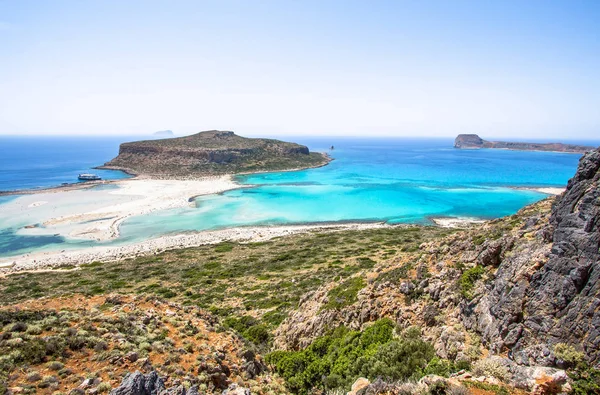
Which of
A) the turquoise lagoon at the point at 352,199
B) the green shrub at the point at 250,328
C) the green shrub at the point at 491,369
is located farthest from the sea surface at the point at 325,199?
the green shrub at the point at 491,369

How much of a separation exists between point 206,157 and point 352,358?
5133 inches

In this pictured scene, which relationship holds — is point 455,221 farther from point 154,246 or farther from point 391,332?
point 391,332

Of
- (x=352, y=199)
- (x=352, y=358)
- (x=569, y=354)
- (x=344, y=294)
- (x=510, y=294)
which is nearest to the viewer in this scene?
(x=569, y=354)

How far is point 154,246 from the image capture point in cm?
4997

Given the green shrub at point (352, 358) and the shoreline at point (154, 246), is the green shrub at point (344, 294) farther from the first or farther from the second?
the shoreline at point (154, 246)

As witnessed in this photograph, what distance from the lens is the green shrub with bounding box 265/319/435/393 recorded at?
35.5 feet

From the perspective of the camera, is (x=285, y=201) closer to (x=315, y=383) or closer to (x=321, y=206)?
(x=321, y=206)

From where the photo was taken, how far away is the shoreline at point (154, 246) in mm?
43031

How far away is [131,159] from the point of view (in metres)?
142

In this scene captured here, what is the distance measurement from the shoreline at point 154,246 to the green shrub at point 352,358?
3753 centimetres

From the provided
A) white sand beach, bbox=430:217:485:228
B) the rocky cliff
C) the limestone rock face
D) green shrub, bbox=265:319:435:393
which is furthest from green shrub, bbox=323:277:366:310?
white sand beach, bbox=430:217:485:228

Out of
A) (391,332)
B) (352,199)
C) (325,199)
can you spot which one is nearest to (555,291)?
(391,332)

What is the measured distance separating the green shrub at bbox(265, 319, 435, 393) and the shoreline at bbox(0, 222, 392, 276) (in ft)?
123

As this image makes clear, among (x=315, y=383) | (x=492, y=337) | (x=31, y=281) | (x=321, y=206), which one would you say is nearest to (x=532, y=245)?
(x=492, y=337)
